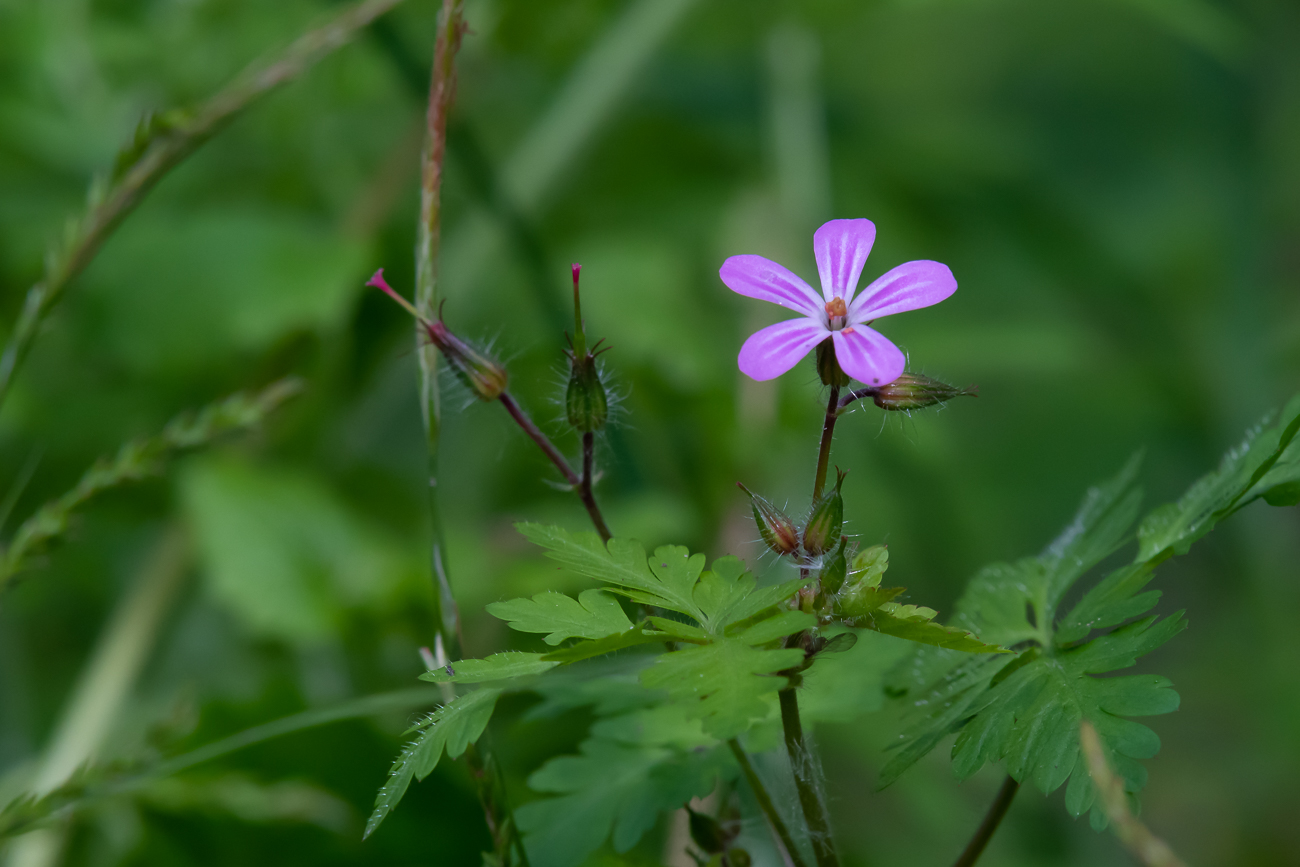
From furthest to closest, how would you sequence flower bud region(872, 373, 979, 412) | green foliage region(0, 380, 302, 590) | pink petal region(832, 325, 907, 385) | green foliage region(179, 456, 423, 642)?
green foliage region(179, 456, 423, 642) → green foliage region(0, 380, 302, 590) → flower bud region(872, 373, 979, 412) → pink petal region(832, 325, 907, 385)

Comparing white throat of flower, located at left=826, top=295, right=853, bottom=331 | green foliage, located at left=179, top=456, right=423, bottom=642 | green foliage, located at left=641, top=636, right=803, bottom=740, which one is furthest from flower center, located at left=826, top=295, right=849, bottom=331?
green foliage, located at left=179, top=456, right=423, bottom=642

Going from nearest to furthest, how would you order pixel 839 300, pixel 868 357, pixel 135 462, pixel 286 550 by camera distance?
pixel 868 357 → pixel 839 300 → pixel 135 462 → pixel 286 550

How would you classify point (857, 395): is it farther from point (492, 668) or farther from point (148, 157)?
point (148, 157)

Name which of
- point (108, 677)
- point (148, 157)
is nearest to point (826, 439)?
point (148, 157)

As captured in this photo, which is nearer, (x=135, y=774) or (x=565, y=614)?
(x=565, y=614)

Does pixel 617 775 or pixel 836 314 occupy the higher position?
pixel 836 314

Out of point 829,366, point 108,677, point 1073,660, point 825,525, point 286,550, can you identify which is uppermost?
point 286,550

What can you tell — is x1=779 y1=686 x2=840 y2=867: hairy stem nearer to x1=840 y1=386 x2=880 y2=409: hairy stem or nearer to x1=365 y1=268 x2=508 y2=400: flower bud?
x1=840 y1=386 x2=880 y2=409: hairy stem

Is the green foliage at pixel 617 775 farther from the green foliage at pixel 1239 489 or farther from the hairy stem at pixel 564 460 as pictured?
the green foliage at pixel 1239 489
